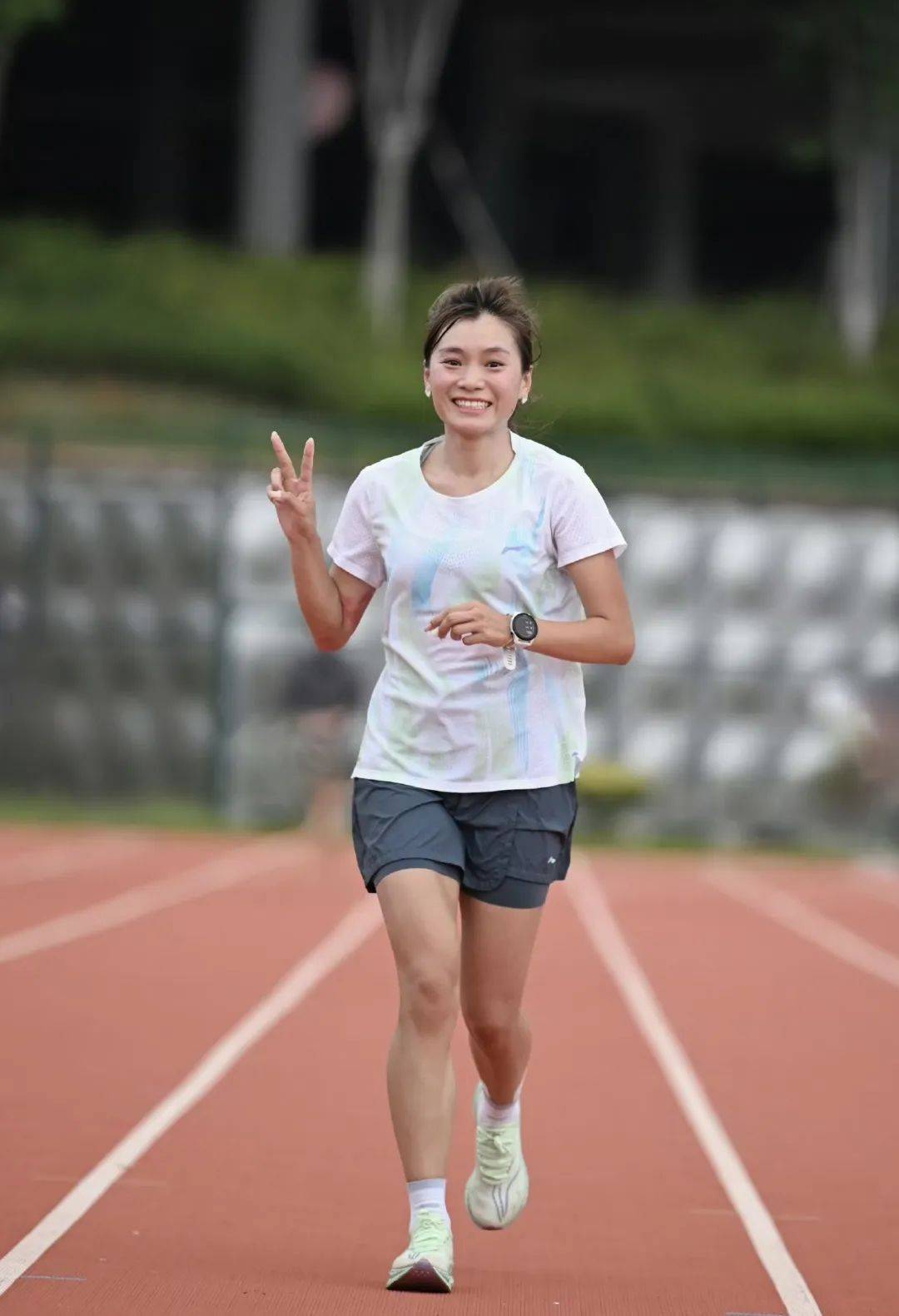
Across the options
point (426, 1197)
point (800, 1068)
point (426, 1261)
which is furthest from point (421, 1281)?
point (800, 1068)

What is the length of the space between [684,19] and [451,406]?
32151mm

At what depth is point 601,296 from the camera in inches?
1292

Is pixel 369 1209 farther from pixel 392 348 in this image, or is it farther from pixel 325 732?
pixel 392 348

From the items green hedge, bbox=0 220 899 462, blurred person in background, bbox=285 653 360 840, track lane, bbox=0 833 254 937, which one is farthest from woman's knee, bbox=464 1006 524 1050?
green hedge, bbox=0 220 899 462

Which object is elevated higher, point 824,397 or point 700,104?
point 700,104

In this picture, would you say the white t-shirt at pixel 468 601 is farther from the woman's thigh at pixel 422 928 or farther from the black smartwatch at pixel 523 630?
the woman's thigh at pixel 422 928

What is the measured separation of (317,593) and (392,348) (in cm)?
2296

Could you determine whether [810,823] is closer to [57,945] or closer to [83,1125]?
[57,945]

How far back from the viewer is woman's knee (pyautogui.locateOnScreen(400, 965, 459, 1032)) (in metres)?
4.80

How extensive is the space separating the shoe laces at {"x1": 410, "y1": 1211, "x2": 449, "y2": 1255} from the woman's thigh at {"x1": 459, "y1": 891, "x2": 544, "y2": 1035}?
0.47 m

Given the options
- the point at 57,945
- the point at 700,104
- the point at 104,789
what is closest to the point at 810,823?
the point at 104,789

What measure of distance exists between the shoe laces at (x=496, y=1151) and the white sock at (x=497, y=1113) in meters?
0.01

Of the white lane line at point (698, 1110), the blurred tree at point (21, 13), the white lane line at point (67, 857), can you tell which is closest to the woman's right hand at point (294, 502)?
the white lane line at point (698, 1110)

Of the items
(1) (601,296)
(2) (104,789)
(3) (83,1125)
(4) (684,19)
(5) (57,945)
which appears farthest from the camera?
(4) (684,19)
